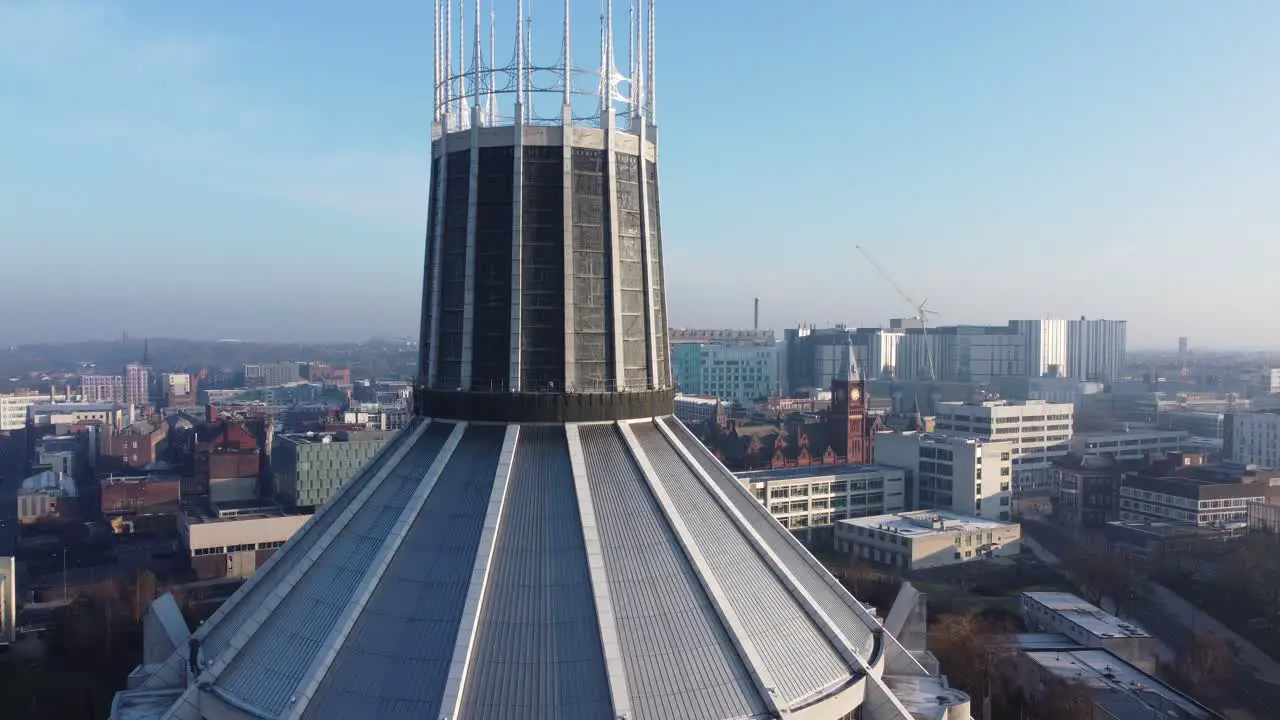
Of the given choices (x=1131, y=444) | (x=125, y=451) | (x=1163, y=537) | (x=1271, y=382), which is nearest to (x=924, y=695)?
(x=1163, y=537)

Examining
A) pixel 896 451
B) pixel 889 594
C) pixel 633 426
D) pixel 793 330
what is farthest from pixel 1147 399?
pixel 633 426

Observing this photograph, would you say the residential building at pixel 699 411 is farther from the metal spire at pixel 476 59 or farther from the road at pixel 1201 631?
the metal spire at pixel 476 59

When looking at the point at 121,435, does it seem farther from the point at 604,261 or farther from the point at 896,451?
the point at 604,261

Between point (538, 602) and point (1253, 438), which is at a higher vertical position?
point (538, 602)

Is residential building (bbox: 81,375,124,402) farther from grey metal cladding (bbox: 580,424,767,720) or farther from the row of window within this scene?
grey metal cladding (bbox: 580,424,767,720)

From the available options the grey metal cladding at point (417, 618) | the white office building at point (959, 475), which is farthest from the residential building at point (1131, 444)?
the grey metal cladding at point (417, 618)

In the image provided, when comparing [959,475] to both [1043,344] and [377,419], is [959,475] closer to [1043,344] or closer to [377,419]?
[377,419]
